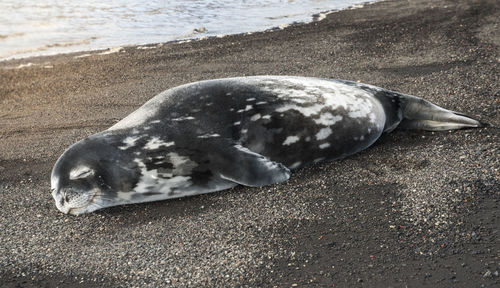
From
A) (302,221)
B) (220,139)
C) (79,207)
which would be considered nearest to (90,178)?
(79,207)

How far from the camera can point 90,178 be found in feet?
12.4

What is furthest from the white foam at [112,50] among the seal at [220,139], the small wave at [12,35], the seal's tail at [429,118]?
the seal's tail at [429,118]

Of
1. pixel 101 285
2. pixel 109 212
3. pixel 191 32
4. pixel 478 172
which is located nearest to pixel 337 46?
pixel 191 32

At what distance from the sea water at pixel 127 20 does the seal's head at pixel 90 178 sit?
22.6 feet

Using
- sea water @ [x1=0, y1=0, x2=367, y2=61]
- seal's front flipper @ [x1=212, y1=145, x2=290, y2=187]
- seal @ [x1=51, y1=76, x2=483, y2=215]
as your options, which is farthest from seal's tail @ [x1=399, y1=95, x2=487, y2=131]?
sea water @ [x1=0, y1=0, x2=367, y2=61]

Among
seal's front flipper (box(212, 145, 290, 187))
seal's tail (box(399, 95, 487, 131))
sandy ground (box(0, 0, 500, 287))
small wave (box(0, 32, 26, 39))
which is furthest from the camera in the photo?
small wave (box(0, 32, 26, 39))

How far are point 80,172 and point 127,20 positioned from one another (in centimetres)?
993

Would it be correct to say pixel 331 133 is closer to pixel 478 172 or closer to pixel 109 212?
pixel 478 172

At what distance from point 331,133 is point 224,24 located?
7.90 m

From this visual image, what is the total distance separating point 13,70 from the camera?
8695 millimetres

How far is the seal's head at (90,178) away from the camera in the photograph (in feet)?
12.4

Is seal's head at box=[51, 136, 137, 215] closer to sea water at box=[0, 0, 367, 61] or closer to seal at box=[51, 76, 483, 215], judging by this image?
seal at box=[51, 76, 483, 215]

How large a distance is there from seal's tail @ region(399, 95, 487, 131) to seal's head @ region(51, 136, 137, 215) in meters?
2.59

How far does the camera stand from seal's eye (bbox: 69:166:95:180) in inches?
148
